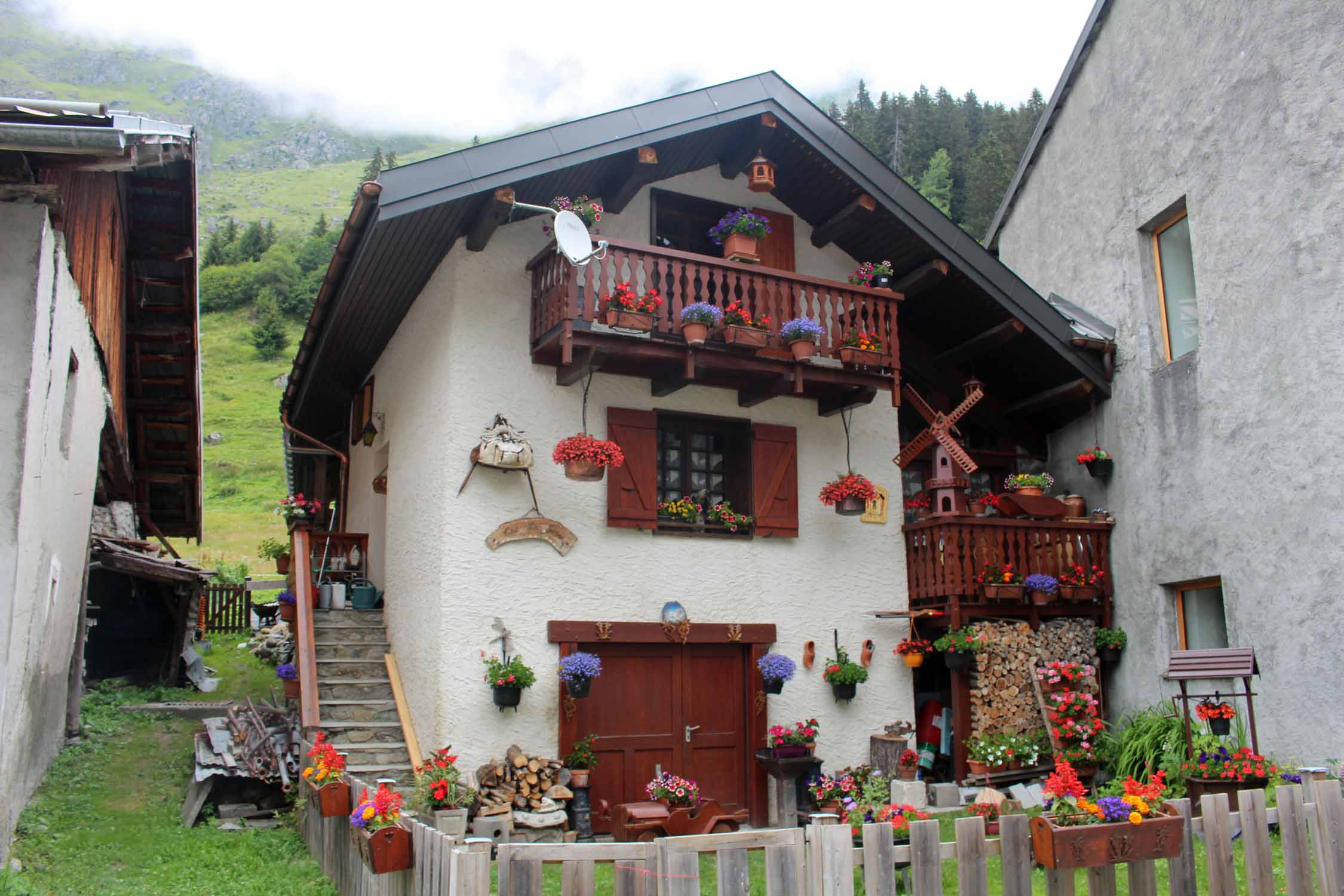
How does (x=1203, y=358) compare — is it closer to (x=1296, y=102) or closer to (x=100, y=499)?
(x=1296, y=102)

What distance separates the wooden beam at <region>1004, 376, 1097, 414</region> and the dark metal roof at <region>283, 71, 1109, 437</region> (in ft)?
0.33

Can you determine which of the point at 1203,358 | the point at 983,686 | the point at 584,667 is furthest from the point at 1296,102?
the point at 584,667

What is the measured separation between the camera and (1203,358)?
11523mm

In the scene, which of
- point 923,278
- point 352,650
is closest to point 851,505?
point 923,278

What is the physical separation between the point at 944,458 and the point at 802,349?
2.53 metres

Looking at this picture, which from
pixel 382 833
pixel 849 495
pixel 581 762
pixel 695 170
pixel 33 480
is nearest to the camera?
pixel 382 833

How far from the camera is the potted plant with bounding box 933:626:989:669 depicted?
11.8m

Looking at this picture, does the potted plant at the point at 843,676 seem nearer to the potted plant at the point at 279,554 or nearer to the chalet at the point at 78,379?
the potted plant at the point at 279,554

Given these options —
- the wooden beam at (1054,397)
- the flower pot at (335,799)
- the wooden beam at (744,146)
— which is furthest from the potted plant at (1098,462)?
the flower pot at (335,799)

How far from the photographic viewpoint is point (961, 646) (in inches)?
463

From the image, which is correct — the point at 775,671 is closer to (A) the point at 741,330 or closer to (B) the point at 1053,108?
(A) the point at 741,330

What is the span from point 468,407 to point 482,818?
3963mm

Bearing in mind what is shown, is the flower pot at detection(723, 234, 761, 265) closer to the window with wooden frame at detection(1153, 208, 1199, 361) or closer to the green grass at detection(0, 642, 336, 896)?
the window with wooden frame at detection(1153, 208, 1199, 361)

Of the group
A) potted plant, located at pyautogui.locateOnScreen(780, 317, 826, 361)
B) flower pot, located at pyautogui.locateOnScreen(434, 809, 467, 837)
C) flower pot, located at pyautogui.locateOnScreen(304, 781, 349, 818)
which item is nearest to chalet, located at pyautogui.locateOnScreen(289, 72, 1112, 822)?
potted plant, located at pyautogui.locateOnScreen(780, 317, 826, 361)
